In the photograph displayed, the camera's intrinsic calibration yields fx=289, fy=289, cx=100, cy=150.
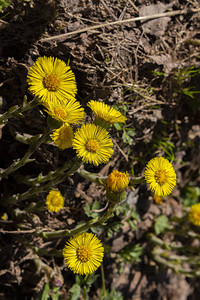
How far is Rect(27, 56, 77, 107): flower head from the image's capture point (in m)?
1.70

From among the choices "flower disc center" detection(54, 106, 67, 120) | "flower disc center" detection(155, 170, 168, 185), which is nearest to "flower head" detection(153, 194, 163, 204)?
"flower disc center" detection(155, 170, 168, 185)

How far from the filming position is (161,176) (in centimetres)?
182

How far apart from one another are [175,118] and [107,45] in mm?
1064

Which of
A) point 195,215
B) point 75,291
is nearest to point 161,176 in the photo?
point 75,291

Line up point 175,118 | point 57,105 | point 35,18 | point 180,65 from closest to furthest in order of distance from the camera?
point 57,105, point 35,18, point 180,65, point 175,118

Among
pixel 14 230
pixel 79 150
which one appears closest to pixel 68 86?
pixel 79 150

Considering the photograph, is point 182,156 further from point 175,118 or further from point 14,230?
point 14,230

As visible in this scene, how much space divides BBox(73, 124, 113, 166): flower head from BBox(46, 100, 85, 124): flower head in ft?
0.26

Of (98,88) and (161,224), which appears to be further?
(161,224)

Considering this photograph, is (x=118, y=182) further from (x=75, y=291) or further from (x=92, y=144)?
(x=75, y=291)

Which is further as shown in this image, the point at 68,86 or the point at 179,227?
the point at 179,227

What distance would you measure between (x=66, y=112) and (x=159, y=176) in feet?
2.31

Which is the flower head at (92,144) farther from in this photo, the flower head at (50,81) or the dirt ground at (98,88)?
the dirt ground at (98,88)

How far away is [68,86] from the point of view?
1.83 meters
